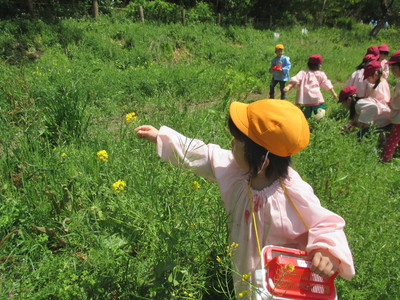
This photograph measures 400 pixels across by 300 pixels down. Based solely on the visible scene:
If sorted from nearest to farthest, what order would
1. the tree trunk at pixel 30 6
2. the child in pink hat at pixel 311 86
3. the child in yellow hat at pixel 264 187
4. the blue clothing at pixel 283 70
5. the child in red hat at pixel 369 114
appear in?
the child in yellow hat at pixel 264 187 < the child in red hat at pixel 369 114 < the child in pink hat at pixel 311 86 < the blue clothing at pixel 283 70 < the tree trunk at pixel 30 6

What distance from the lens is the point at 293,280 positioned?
1.22m

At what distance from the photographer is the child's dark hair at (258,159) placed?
4.64 feet

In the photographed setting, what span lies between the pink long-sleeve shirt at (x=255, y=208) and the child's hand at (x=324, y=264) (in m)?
0.06

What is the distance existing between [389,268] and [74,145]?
2609 mm

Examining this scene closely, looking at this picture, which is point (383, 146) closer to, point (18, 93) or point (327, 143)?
point (327, 143)

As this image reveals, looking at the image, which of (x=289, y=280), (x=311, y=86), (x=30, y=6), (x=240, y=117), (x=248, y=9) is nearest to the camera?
(x=289, y=280)

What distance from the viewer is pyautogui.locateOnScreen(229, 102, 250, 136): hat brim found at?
1.36 metres

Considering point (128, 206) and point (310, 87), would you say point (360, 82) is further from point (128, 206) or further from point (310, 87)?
point (128, 206)

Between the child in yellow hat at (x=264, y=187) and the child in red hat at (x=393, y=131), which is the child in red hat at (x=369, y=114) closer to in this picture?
the child in red hat at (x=393, y=131)

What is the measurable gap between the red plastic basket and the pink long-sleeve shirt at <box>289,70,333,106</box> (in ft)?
15.3

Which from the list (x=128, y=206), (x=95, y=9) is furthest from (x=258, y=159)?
(x=95, y=9)

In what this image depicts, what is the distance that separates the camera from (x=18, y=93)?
3.49 metres

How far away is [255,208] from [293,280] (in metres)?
0.40

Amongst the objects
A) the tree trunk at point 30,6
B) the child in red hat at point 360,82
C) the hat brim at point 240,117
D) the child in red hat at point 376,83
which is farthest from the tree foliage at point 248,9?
the hat brim at point 240,117
